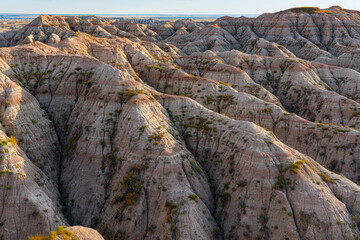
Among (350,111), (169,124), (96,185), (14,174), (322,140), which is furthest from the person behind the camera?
(350,111)

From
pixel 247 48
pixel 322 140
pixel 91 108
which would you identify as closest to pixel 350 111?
pixel 322 140

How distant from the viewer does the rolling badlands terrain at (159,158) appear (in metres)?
31.6

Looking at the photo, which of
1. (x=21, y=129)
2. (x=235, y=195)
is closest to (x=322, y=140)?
(x=235, y=195)

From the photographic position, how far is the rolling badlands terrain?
31.6 metres

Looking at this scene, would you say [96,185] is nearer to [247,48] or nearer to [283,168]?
[283,168]

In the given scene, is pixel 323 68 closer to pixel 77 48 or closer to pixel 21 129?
pixel 77 48

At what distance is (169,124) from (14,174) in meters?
22.8

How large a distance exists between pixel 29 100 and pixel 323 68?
79134 millimetres

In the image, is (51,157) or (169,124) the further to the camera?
(169,124)

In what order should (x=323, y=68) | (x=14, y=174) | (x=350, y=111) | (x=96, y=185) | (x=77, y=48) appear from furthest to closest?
1. (x=323, y=68)
2. (x=77, y=48)
3. (x=350, y=111)
4. (x=96, y=185)
5. (x=14, y=174)

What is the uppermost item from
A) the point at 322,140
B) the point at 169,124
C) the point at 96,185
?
the point at 169,124

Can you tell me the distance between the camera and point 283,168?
3509 cm

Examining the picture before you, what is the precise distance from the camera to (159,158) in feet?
120

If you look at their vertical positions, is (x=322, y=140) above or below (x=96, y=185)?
above
